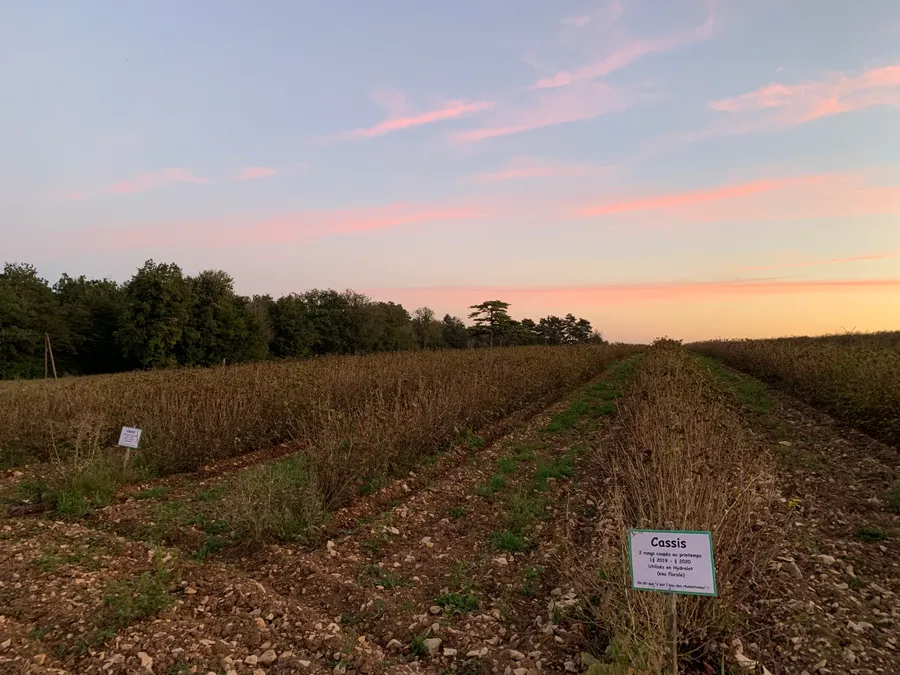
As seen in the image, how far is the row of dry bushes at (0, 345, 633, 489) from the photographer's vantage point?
7059mm

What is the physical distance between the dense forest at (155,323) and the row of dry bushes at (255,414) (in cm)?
1400

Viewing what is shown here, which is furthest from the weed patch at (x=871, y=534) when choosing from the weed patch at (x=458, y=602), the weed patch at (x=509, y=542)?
the weed patch at (x=458, y=602)

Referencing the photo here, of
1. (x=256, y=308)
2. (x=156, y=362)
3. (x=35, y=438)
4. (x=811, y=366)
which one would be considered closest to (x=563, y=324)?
(x=256, y=308)

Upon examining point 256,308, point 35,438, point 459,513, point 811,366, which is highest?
point 256,308

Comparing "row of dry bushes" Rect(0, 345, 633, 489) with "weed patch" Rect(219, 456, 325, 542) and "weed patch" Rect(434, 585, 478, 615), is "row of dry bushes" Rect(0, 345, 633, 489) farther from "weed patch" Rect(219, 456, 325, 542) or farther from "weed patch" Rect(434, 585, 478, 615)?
"weed patch" Rect(434, 585, 478, 615)

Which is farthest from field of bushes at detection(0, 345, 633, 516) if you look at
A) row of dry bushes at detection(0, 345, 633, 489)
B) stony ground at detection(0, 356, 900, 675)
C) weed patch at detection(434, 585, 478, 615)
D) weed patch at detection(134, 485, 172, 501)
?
weed patch at detection(434, 585, 478, 615)

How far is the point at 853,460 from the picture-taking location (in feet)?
25.4

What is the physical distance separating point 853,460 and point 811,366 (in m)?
7.57

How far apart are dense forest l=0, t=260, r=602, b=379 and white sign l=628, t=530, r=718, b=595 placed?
905 inches

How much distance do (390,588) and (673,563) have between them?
106 inches

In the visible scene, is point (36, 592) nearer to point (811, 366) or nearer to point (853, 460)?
point (853, 460)

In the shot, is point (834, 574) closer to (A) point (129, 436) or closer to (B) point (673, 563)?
(B) point (673, 563)

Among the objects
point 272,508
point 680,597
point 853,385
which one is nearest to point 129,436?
point 272,508

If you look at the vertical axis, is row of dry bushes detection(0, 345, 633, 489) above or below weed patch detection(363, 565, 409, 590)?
above
